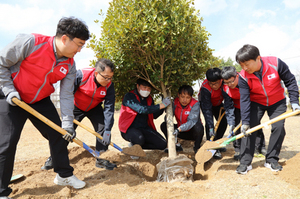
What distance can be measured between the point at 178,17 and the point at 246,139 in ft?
7.68

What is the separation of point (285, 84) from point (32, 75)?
3.71m

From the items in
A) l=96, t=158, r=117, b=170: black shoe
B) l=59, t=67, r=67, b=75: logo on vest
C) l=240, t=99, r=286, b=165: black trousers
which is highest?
l=59, t=67, r=67, b=75: logo on vest

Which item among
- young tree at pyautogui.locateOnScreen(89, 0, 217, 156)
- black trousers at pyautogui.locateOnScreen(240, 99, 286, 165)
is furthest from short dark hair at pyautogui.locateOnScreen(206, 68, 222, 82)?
black trousers at pyautogui.locateOnScreen(240, 99, 286, 165)

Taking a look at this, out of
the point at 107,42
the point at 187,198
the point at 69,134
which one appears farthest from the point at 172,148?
the point at 107,42

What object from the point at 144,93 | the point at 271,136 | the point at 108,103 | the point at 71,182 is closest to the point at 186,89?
the point at 144,93

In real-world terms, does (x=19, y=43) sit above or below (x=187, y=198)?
above

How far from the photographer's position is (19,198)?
95.7 inches

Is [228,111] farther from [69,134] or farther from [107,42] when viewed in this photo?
[69,134]

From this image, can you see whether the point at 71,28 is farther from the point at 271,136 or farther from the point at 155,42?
the point at 271,136

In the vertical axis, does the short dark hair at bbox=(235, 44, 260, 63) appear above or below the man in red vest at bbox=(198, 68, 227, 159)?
above

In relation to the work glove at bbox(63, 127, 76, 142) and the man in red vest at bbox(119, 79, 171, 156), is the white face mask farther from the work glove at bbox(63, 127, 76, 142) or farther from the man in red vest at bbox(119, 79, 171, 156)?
the work glove at bbox(63, 127, 76, 142)

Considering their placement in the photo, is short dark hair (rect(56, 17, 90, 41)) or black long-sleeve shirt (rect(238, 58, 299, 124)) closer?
short dark hair (rect(56, 17, 90, 41))

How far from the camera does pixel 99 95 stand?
3535 millimetres

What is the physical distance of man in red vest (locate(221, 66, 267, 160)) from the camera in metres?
3.77
